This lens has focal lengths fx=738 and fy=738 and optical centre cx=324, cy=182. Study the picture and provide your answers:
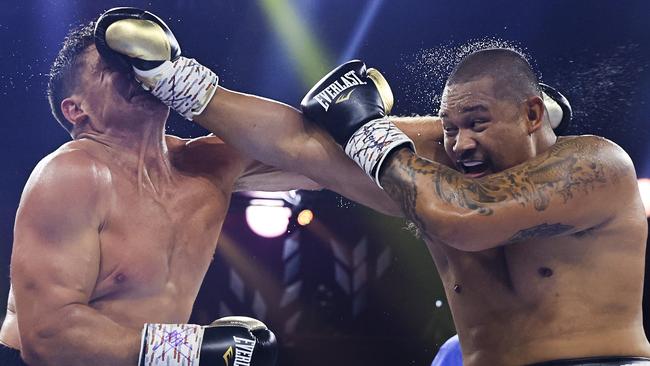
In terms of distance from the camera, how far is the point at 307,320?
7.38 meters

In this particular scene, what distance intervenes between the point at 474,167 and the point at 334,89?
51 centimetres

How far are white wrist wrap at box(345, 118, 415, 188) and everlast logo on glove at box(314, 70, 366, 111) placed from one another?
138 millimetres

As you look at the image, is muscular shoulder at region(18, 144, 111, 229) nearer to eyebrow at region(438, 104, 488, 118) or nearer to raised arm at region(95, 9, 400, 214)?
raised arm at region(95, 9, 400, 214)

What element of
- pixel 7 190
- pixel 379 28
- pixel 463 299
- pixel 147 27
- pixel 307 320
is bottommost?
pixel 307 320

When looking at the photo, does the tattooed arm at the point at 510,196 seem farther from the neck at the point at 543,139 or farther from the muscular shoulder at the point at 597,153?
the neck at the point at 543,139

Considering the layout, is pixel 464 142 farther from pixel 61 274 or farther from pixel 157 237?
pixel 61 274

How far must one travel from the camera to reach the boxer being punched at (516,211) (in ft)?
6.89

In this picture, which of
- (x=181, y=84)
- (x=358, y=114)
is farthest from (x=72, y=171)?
(x=358, y=114)

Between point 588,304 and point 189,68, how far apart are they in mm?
1389

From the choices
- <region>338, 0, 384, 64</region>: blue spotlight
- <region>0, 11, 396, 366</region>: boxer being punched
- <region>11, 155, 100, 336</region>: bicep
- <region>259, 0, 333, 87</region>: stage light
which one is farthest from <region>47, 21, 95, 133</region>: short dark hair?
<region>338, 0, 384, 64</region>: blue spotlight

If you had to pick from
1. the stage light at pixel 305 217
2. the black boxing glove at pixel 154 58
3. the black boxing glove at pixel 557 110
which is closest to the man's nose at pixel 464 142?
the black boxing glove at pixel 557 110

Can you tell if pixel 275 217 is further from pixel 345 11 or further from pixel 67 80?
pixel 67 80

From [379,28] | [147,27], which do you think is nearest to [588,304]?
[147,27]

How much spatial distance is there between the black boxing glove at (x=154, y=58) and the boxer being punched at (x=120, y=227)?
1.6 inches
